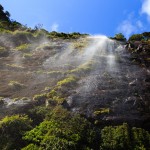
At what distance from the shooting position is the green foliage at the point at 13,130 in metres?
20.9

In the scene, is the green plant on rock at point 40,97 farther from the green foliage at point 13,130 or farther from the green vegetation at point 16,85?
the green foliage at point 13,130

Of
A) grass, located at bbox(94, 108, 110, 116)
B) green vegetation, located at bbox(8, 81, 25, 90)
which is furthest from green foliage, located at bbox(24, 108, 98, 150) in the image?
green vegetation, located at bbox(8, 81, 25, 90)

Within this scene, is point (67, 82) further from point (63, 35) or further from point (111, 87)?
point (63, 35)

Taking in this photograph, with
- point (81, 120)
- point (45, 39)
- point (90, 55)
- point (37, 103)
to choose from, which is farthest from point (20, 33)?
point (81, 120)

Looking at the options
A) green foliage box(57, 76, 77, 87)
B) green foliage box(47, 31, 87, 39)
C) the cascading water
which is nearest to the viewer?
the cascading water

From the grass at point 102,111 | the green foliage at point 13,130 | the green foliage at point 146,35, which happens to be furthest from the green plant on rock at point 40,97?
the green foliage at point 146,35

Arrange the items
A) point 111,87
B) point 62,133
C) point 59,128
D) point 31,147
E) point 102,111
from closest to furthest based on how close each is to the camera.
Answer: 1. point 31,147
2. point 62,133
3. point 59,128
4. point 102,111
5. point 111,87

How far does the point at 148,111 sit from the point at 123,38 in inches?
934

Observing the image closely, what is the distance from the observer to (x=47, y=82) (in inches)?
1180

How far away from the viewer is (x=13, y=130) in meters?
21.9

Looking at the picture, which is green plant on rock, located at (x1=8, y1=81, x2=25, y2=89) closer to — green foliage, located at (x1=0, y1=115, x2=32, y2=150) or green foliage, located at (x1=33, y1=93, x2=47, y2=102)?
green foliage, located at (x1=33, y1=93, x2=47, y2=102)

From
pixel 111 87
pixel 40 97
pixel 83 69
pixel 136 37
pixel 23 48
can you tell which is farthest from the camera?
pixel 136 37

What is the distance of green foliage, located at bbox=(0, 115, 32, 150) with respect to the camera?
20.9 metres

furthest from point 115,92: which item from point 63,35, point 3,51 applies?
point 63,35
